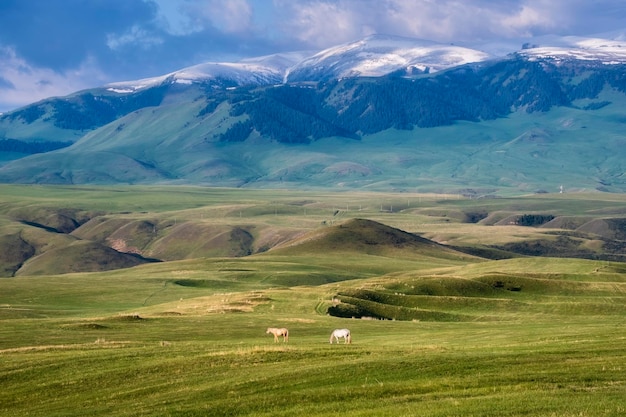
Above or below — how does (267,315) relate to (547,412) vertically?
below

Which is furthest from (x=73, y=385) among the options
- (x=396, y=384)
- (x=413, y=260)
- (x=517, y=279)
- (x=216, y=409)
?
(x=413, y=260)

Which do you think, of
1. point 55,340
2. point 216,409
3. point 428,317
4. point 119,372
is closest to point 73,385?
point 119,372

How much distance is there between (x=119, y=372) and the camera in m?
42.2

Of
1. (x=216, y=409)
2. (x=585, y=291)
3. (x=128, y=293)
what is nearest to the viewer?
(x=216, y=409)

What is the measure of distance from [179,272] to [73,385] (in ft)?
387

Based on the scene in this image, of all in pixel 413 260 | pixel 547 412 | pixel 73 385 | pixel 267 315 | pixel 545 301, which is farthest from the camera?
pixel 413 260

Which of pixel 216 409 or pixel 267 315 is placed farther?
pixel 267 315

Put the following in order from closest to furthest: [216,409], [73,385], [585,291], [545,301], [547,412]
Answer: [547,412] → [216,409] → [73,385] → [545,301] → [585,291]

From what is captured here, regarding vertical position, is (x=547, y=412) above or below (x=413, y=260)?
above

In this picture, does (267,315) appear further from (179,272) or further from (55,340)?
(179,272)

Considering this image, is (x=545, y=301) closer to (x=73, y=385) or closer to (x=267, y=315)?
(x=267, y=315)

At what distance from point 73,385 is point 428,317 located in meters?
50.4

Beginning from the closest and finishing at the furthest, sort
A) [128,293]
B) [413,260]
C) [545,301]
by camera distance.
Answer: [545,301] → [128,293] → [413,260]

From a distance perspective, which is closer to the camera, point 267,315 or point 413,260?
point 267,315
